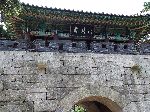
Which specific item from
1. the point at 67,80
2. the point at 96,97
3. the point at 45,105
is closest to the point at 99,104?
the point at 96,97

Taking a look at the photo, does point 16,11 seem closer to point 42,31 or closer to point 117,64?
point 42,31

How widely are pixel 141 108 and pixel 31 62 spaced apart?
13.0ft

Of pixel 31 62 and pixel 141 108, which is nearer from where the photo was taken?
pixel 31 62

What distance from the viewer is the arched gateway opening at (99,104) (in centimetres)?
949

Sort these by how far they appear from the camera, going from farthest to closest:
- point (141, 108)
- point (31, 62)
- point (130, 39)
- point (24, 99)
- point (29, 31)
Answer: point (130, 39), point (29, 31), point (141, 108), point (31, 62), point (24, 99)

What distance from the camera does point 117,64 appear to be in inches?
382

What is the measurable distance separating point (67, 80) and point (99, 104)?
3599 millimetres

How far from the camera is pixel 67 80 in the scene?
8.98 m

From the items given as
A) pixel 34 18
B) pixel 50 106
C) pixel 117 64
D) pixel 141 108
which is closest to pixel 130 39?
pixel 117 64

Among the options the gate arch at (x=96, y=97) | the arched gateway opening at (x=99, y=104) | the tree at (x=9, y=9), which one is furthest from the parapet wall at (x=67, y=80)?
the tree at (x=9, y=9)

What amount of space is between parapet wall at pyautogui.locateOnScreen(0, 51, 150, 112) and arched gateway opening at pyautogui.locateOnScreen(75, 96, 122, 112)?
1.12 ft

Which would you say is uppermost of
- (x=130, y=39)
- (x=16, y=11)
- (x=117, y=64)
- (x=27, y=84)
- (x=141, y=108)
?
(x=16, y=11)

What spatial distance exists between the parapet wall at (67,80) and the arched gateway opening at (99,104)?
13.5 inches

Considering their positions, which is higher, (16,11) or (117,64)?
(16,11)
